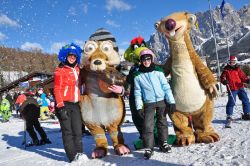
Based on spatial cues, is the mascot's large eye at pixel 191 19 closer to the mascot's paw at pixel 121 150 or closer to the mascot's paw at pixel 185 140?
the mascot's paw at pixel 185 140

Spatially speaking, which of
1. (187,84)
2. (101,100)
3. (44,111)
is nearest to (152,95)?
(187,84)

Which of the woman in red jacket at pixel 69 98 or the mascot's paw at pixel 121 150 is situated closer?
the mascot's paw at pixel 121 150

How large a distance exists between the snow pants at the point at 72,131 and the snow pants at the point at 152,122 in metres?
1.11

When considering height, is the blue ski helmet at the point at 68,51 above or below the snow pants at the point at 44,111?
above

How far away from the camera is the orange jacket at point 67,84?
508cm

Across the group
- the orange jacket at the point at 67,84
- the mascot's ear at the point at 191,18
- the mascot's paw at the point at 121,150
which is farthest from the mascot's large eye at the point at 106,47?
the mascot's paw at the point at 121,150

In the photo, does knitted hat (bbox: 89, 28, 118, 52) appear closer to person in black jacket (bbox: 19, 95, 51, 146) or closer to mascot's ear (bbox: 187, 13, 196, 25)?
mascot's ear (bbox: 187, 13, 196, 25)

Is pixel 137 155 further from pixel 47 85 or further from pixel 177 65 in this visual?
pixel 47 85

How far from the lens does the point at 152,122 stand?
15.1ft

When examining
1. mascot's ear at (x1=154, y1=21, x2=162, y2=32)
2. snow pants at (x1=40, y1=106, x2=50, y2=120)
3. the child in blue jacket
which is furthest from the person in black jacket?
snow pants at (x1=40, y1=106, x2=50, y2=120)

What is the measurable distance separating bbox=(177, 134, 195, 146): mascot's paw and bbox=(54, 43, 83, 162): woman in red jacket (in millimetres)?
1522

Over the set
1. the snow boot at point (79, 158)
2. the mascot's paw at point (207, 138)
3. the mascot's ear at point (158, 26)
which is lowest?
the snow boot at point (79, 158)

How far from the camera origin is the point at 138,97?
464 cm

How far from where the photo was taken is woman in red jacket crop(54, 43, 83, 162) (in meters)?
4.91
